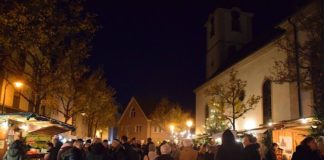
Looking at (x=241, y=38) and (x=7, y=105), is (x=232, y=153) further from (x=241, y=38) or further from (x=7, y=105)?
(x=241, y=38)

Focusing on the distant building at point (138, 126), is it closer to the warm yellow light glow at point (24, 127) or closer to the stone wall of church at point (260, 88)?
the stone wall of church at point (260, 88)

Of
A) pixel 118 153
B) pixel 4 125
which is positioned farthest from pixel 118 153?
pixel 4 125

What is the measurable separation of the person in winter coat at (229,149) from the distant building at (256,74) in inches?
431

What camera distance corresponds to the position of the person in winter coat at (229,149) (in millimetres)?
7066

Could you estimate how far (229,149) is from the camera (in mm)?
7105

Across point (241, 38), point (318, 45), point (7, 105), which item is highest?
point (241, 38)

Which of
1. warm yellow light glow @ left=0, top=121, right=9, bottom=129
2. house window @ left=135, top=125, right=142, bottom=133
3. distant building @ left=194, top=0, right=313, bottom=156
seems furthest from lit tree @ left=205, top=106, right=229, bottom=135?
house window @ left=135, top=125, right=142, bottom=133

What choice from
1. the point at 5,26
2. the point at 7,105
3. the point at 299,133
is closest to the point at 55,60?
the point at 7,105

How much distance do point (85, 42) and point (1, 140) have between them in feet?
35.0

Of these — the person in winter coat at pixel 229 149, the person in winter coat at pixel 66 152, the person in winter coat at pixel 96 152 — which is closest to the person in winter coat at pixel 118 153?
the person in winter coat at pixel 96 152

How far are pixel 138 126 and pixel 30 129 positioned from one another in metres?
47.8

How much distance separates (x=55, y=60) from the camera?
2459 centimetres

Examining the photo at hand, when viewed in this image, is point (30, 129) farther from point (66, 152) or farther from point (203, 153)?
point (66, 152)

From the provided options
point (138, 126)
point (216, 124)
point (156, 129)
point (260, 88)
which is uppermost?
point (260, 88)
